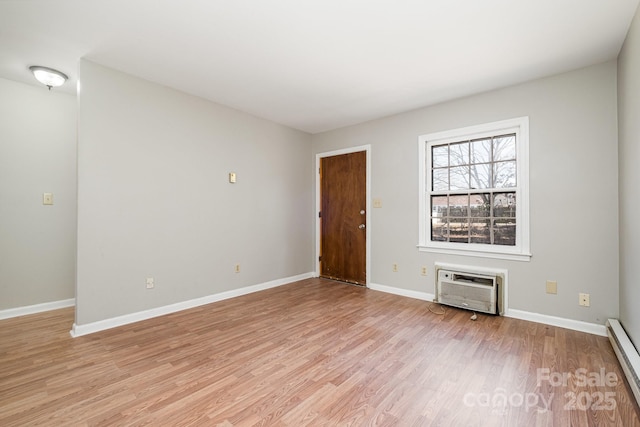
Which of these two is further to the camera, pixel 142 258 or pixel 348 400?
pixel 142 258

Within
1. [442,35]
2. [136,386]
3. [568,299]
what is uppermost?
[442,35]

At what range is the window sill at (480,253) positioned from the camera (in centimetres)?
305

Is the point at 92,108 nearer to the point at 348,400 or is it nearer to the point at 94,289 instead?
the point at 94,289

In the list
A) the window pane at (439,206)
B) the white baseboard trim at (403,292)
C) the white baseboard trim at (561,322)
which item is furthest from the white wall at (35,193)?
the white baseboard trim at (561,322)

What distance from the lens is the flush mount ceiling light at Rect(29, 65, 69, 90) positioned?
2.81m

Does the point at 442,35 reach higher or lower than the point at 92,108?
higher

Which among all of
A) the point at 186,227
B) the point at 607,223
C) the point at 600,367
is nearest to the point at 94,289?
the point at 186,227

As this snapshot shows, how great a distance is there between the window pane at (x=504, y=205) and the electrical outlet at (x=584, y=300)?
93cm

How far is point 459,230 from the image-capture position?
3.54 meters

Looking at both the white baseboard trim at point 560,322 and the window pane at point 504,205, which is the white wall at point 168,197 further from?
the window pane at point 504,205

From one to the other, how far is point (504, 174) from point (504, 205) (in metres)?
0.35

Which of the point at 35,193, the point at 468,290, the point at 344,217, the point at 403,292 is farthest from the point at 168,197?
the point at 468,290

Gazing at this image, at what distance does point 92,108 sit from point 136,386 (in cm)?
246

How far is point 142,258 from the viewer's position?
10.0 ft
